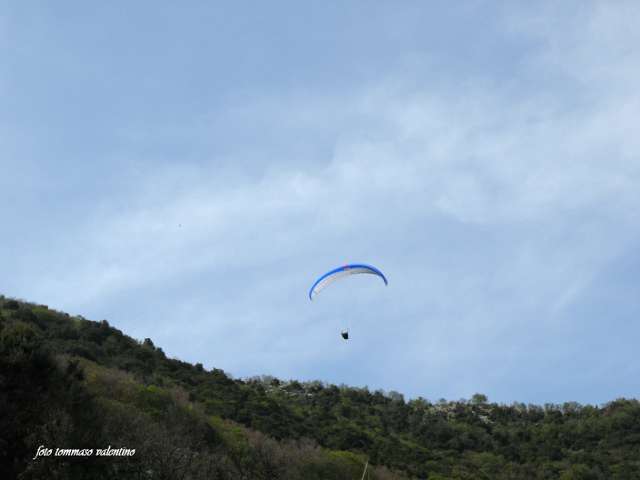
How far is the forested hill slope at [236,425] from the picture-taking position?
26438mm

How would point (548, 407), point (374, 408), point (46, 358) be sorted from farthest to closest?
point (548, 407) → point (374, 408) → point (46, 358)

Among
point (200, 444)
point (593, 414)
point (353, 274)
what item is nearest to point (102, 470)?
point (200, 444)

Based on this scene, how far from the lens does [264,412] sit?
193 feet

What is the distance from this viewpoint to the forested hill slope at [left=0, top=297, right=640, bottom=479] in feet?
86.7

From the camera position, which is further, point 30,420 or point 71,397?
point 71,397

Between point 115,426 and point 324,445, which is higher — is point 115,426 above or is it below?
below

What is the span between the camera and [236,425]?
49.8 metres

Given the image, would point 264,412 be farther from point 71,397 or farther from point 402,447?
point 71,397

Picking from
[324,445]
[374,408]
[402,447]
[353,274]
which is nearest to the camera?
[353,274]

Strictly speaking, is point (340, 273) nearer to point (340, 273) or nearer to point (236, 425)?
point (340, 273)

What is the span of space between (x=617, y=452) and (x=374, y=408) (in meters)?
27.0

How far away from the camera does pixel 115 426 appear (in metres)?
29.8

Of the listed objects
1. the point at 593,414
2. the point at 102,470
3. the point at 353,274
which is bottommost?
the point at 102,470

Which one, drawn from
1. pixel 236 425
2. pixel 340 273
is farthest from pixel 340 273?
pixel 236 425
